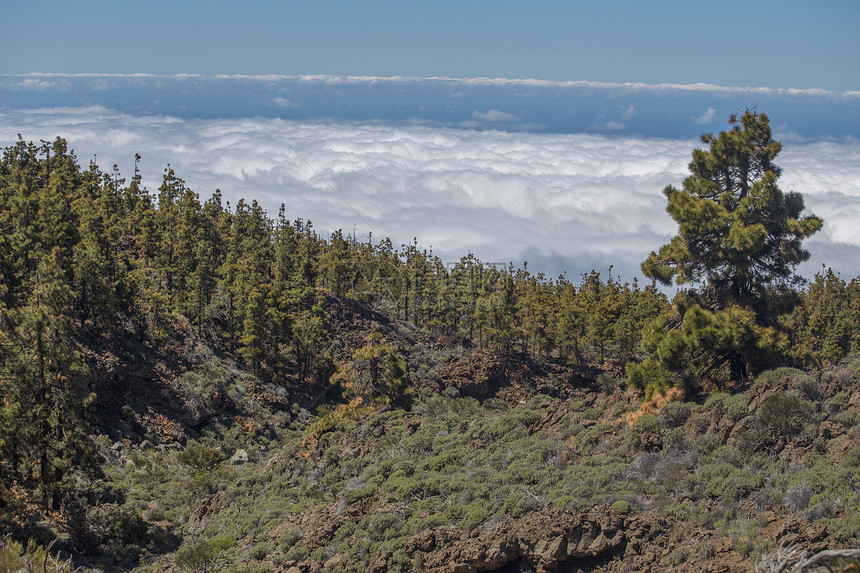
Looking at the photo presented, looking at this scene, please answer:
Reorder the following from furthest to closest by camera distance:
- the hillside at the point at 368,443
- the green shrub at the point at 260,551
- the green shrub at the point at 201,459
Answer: the green shrub at the point at 201,459
the green shrub at the point at 260,551
the hillside at the point at 368,443

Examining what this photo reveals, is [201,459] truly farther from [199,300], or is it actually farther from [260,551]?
[199,300]

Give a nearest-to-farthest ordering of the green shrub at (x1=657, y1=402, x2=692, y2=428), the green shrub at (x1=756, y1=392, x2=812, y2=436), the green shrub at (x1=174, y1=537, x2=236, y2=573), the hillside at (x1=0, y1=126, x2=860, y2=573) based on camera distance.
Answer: the hillside at (x1=0, y1=126, x2=860, y2=573) → the green shrub at (x1=756, y1=392, x2=812, y2=436) → the green shrub at (x1=174, y1=537, x2=236, y2=573) → the green shrub at (x1=657, y1=402, x2=692, y2=428)

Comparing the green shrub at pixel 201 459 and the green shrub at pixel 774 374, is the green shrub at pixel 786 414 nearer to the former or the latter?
the green shrub at pixel 774 374

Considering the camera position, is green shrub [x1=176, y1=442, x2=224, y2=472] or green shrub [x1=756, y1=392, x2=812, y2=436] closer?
green shrub [x1=756, y1=392, x2=812, y2=436]

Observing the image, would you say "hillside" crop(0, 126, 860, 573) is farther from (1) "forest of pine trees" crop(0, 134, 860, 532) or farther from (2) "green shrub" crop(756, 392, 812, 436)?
(1) "forest of pine trees" crop(0, 134, 860, 532)

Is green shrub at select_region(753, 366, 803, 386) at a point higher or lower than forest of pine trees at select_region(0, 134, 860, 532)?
higher

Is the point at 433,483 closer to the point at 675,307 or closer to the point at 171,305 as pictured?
the point at 675,307

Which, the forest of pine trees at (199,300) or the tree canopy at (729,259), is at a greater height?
the tree canopy at (729,259)

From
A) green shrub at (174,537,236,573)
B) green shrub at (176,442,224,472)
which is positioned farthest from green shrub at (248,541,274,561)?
green shrub at (176,442,224,472)

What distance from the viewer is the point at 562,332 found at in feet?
188

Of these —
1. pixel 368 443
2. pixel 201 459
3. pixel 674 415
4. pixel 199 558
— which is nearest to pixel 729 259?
pixel 674 415

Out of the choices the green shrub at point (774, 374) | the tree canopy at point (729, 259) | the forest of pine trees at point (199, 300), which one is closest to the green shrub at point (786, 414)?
the green shrub at point (774, 374)

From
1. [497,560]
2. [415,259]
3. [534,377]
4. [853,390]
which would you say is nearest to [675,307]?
[853,390]

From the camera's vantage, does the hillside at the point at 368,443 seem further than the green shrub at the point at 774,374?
No
